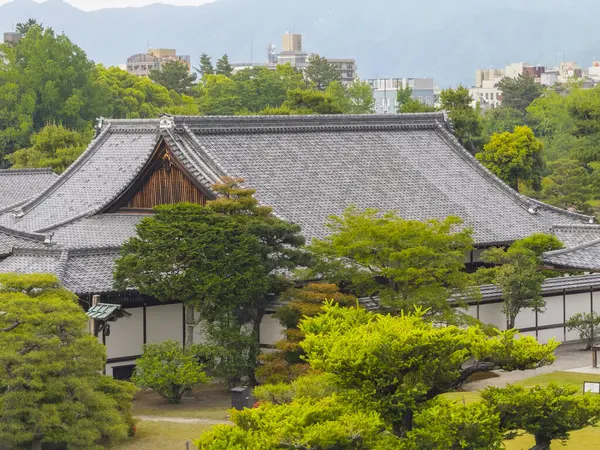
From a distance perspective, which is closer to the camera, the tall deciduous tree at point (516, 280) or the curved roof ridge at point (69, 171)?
the tall deciduous tree at point (516, 280)

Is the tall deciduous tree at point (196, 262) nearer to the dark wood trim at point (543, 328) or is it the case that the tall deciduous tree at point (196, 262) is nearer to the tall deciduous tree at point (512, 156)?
the dark wood trim at point (543, 328)

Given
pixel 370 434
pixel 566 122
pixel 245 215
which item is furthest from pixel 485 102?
pixel 370 434

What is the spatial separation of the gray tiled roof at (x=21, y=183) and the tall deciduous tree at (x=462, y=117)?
18974 millimetres

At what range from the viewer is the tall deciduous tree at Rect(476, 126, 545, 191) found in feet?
177

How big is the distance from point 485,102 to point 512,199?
122019mm

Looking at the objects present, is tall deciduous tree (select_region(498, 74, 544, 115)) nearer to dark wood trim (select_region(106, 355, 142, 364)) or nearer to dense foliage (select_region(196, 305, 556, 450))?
dark wood trim (select_region(106, 355, 142, 364))

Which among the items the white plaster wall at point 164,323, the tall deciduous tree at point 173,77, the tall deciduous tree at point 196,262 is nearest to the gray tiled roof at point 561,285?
the tall deciduous tree at point 196,262

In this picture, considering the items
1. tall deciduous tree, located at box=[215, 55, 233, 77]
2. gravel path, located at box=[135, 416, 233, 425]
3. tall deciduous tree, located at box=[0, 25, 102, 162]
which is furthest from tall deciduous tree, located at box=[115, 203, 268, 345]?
tall deciduous tree, located at box=[215, 55, 233, 77]

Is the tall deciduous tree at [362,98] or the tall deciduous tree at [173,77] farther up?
the tall deciduous tree at [173,77]

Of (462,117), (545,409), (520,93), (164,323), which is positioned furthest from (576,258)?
(520,93)

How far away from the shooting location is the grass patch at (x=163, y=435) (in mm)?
21984

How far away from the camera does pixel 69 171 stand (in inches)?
1527

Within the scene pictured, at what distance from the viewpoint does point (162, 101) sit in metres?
90.4

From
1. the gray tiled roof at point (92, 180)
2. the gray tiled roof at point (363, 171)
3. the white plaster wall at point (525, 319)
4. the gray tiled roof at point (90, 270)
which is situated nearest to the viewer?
the gray tiled roof at point (90, 270)
